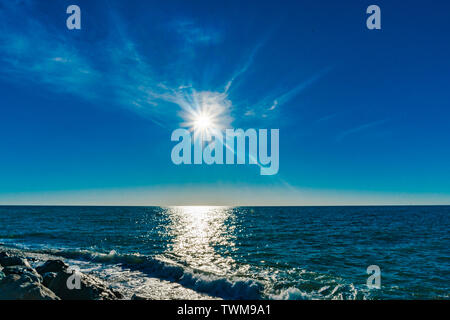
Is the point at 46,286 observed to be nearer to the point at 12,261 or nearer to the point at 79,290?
the point at 79,290

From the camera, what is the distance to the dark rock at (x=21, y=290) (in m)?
9.77

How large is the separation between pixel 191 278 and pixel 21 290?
9.39 metres

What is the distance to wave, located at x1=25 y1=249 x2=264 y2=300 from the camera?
14.9 metres

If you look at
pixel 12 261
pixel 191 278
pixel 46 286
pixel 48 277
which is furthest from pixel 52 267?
pixel 191 278

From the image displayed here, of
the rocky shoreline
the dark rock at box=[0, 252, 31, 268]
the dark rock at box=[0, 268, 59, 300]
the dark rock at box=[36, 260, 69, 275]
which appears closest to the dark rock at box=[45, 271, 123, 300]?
the rocky shoreline

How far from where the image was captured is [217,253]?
28328 mm

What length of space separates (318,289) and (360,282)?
3.58 m

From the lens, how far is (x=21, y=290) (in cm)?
995

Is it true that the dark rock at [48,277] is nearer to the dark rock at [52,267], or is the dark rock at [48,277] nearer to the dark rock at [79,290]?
the dark rock at [79,290]

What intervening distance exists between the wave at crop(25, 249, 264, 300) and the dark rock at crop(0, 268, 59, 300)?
26.2ft

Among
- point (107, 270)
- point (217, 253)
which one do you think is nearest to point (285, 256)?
point (217, 253)

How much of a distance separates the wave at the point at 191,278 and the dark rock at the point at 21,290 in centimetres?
799
